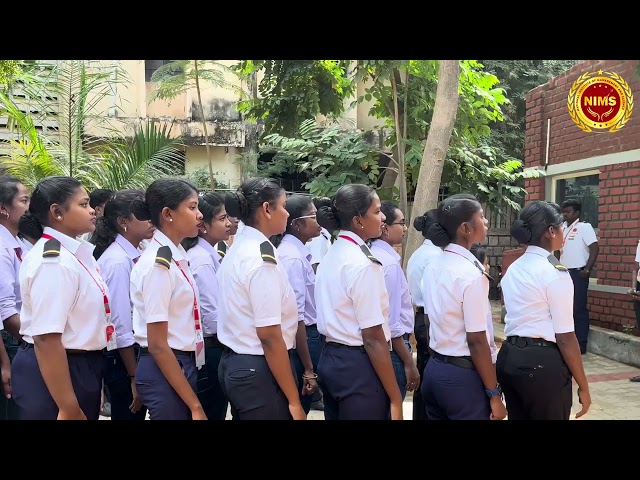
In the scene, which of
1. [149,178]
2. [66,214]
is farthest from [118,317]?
[149,178]

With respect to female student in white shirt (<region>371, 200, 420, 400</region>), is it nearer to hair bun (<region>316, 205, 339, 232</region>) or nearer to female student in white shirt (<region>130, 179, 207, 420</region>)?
hair bun (<region>316, 205, 339, 232</region>)

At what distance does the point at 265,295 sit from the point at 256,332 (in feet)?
0.56

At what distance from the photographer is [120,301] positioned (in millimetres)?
3652

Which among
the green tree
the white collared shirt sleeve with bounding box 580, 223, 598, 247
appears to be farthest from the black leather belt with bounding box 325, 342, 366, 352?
the green tree

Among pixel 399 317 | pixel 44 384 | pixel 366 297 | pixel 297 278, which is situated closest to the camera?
pixel 44 384

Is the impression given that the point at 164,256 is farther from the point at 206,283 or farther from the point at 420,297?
the point at 420,297

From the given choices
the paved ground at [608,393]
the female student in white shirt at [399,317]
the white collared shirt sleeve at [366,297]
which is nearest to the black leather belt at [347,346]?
the white collared shirt sleeve at [366,297]

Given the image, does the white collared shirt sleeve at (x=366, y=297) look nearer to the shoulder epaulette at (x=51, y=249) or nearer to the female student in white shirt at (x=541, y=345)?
the female student in white shirt at (x=541, y=345)

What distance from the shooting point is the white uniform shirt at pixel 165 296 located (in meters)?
2.80

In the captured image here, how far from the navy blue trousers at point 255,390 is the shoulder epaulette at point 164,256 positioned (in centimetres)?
51

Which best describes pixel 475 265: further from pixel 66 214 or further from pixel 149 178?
pixel 149 178

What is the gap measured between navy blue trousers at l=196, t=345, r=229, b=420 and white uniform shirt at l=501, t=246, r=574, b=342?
165cm

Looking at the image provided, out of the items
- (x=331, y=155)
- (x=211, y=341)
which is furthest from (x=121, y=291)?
(x=331, y=155)

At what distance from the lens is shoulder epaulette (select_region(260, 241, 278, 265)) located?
A: 2.91 metres
